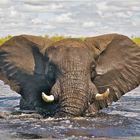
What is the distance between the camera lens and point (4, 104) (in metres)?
14.8

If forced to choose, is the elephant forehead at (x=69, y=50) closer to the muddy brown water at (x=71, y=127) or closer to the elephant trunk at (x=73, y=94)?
the elephant trunk at (x=73, y=94)

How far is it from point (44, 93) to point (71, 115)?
36.5 inches

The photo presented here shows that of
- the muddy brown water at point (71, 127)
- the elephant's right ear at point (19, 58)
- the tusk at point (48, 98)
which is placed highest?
the elephant's right ear at point (19, 58)

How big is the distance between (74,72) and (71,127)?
105cm

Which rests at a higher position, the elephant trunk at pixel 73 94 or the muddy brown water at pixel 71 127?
the elephant trunk at pixel 73 94

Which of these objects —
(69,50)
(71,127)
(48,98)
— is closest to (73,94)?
(48,98)

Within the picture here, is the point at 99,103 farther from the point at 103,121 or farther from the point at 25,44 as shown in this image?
the point at 25,44

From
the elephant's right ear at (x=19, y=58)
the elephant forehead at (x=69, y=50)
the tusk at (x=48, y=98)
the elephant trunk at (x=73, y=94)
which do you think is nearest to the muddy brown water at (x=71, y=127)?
the elephant trunk at (x=73, y=94)

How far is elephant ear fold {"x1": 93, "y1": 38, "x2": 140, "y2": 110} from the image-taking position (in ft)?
38.2

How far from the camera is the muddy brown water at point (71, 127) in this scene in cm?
923

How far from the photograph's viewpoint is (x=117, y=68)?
11.9m

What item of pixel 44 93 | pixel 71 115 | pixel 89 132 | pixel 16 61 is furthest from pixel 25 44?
pixel 89 132

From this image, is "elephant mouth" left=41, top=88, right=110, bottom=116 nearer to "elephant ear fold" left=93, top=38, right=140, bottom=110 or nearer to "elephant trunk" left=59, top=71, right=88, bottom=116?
"elephant trunk" left=59, top=71, right=88, bottom=116

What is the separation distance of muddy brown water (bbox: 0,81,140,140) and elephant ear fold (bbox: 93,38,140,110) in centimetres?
49
